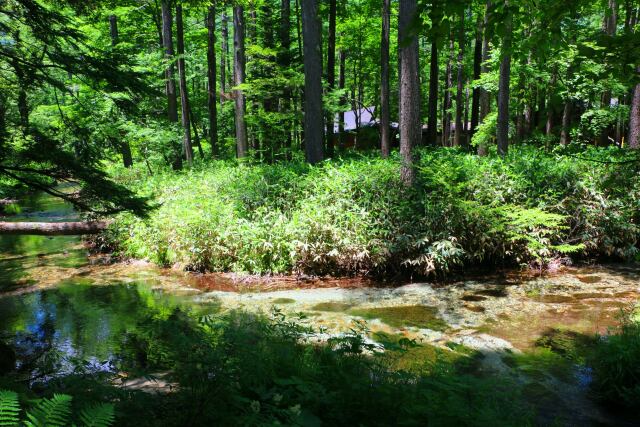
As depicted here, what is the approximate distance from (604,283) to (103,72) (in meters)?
8.29

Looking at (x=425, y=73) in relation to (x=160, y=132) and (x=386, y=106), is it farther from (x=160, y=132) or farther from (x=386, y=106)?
(x=160, y=132)

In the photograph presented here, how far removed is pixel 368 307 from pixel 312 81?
22.2ft

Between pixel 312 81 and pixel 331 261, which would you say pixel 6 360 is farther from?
pixel 312 81

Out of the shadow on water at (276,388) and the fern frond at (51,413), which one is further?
the shadow on water at (276,388)

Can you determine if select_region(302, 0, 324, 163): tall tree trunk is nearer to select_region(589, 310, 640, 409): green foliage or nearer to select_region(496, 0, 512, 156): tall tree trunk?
select_region(496, 0, 512, 156): tall tree trunk

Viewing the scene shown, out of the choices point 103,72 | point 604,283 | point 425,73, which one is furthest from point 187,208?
point 425,73

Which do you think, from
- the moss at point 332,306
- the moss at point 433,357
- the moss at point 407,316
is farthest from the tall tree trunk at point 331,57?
the moss at point 433,357

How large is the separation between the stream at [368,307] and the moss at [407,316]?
0.05ft

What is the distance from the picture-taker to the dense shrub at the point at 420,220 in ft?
26.5

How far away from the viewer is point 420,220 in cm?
820

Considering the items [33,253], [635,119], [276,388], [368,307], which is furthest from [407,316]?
[33,253]

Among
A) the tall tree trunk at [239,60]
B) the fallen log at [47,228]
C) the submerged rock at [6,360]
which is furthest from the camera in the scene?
the tall tree trunk at [239,60]

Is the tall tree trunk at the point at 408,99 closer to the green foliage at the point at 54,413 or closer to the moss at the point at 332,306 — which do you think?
the moss at the point at 332,306

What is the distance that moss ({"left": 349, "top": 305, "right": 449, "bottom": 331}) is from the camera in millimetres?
6168
